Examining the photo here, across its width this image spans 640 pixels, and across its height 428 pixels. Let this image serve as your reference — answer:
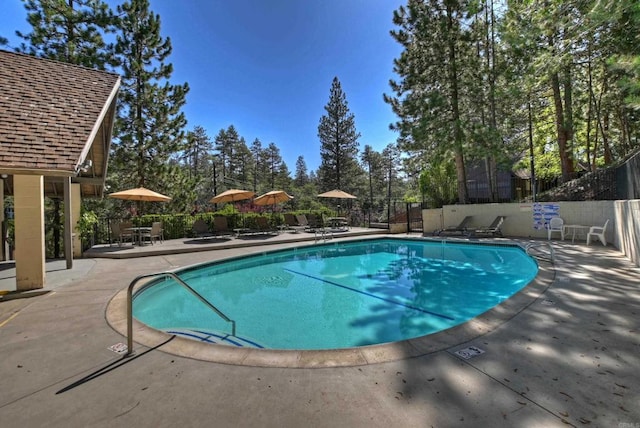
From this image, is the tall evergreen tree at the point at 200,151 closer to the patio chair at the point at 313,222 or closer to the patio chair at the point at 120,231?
the patio chair at the point at 313,222

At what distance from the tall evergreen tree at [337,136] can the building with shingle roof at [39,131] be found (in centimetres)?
2430

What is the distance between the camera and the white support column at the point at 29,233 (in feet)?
16.4

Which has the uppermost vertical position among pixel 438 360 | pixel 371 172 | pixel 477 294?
pixel 371 172

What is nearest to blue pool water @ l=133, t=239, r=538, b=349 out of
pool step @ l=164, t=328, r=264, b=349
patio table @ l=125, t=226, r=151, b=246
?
pool step @ l=164, t=328, r=264, b=349

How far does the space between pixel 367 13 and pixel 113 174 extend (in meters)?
16.5

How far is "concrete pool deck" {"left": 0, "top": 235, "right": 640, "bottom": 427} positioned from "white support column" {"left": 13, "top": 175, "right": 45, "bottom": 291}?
1.95m

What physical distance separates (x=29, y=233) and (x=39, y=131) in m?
2.06

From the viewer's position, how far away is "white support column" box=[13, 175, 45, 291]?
499 cm

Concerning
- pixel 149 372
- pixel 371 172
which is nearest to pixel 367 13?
pixel 149 372

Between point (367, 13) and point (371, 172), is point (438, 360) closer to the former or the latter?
→ point (367, 13)

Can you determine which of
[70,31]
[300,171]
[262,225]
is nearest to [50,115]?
[262,225]

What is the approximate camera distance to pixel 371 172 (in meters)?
49.3

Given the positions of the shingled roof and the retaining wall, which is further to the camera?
the retaining wall

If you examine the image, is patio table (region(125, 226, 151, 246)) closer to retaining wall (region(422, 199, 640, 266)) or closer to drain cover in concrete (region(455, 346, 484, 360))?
drain cover in concrete (region(455, 346, 484, 360))
